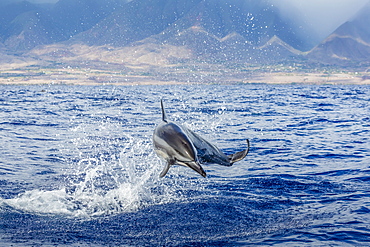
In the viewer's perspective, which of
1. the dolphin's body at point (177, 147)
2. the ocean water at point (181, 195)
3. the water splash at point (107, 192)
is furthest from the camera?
the water splash at point (107, 192)

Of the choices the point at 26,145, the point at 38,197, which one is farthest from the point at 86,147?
the point at 38,197

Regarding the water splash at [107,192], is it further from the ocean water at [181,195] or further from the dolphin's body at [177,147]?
the dolphin's body at [177,147]

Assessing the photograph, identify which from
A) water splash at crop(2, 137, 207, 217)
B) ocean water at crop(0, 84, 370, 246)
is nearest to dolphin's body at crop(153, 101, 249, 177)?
ocean water at crop(0, 84, 370, 246)

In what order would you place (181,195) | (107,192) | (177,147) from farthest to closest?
(107,192), (181,195), (177,147)

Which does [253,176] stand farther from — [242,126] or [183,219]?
[242,126]

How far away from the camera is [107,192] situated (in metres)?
11.6

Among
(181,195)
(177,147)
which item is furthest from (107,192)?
(177,147)

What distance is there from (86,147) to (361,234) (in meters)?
14.1

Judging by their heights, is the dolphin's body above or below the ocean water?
above

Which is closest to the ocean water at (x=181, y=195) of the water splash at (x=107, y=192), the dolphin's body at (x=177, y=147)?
the water splash at (x=107, y=192)

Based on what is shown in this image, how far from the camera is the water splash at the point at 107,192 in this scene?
402 inches

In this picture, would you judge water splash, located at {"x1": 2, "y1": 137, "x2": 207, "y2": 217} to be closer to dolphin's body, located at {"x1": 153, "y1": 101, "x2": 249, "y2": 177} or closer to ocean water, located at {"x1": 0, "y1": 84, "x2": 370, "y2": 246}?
ocean water, located at {"x1": 0, "y1": 84, "x2": 370, "y2": 246}

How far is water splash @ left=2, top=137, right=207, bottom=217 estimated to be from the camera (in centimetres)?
1020

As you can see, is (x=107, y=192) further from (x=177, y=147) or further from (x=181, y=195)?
(x=177, y=147)
